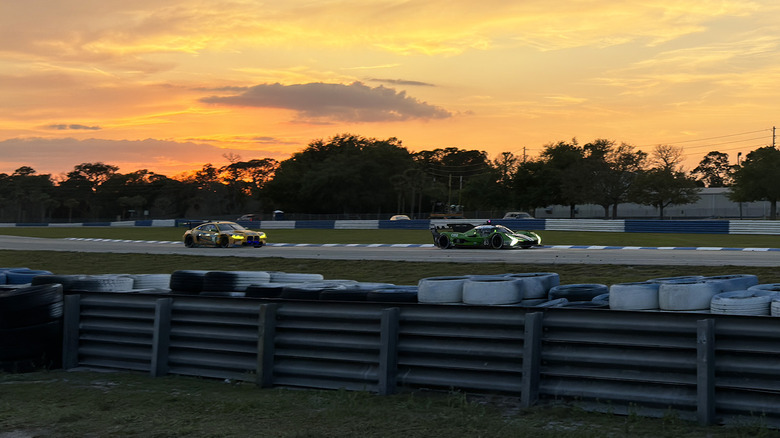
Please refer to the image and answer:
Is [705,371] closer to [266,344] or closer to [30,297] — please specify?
[266,344]

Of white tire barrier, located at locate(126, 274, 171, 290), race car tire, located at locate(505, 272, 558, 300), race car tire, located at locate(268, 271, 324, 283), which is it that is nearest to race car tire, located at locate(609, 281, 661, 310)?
race car tire, located at locate(505, 272, 558, 300)

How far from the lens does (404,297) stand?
7980 millimetres

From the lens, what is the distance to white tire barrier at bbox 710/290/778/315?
6.77m

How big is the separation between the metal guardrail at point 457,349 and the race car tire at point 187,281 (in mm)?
1553

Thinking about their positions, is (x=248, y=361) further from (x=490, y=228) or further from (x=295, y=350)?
(x=490, y=228)

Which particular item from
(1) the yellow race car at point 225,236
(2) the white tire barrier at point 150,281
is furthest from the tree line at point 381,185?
(2) the white tire barrier at point 150,281

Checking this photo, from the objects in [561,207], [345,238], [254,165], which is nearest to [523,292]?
[345,238]

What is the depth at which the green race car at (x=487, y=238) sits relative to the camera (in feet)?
98.4

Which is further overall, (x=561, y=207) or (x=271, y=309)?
(x=561, y=207)

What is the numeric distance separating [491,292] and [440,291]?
56 cm

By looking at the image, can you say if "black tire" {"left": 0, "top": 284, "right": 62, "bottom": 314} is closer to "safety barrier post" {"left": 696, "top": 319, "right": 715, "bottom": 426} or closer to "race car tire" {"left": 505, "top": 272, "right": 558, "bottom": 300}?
"race car tire" {"left": 505, "top": 272, "right": 558, "bottom": 300}

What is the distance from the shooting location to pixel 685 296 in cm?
726

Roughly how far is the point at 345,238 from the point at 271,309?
115 feet

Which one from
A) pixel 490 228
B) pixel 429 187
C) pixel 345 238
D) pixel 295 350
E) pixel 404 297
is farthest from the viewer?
pixel 429 187
